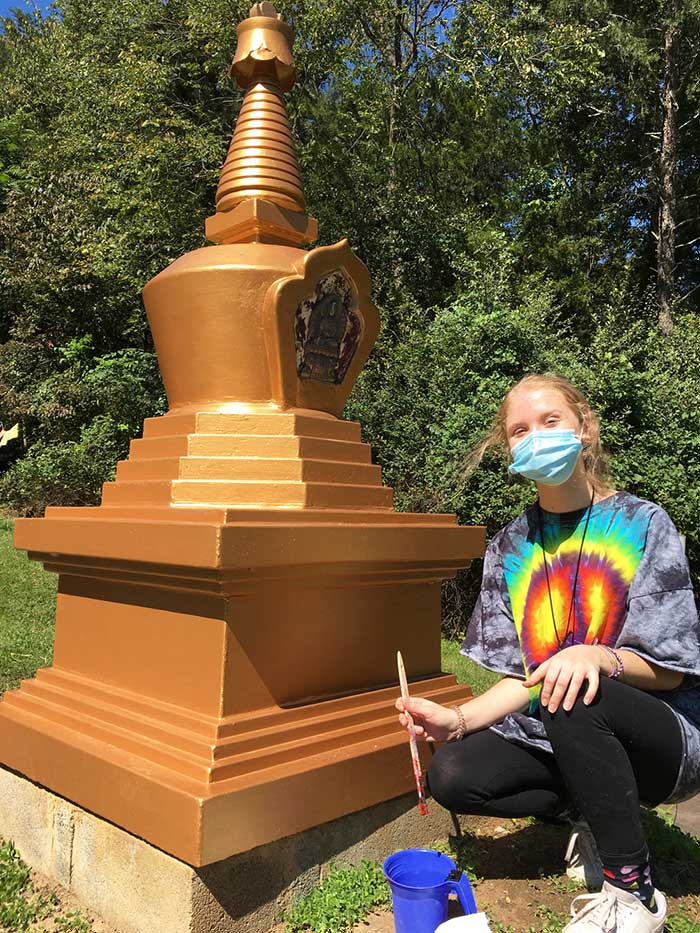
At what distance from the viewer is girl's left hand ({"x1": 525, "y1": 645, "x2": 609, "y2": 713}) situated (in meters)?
1.72

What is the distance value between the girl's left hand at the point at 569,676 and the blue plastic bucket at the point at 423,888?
51 centimetres

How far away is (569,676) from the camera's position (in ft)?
5.64

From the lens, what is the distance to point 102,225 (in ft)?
33.8

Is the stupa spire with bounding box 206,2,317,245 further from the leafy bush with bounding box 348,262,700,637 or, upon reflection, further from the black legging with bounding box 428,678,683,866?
the leafy bush with bounding box 348,262,700,637

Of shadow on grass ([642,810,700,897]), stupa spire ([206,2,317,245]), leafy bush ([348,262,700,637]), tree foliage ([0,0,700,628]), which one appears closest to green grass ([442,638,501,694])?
leafy bush ([348,262,700,637])

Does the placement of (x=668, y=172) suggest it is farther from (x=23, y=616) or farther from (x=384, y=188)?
(x=23, y=616)

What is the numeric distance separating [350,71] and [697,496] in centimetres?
827

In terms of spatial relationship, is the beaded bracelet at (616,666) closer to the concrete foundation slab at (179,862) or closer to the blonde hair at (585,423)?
the blonde hair at (585,423)

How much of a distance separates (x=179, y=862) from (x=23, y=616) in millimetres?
4092

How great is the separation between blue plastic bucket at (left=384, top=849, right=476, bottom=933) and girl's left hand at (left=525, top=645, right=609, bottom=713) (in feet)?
1.68

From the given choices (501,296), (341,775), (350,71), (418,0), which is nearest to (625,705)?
(341,775)

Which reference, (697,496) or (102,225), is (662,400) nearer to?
(697,496)

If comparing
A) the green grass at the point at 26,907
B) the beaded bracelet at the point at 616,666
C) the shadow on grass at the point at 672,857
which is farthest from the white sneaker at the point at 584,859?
the green grass at the point at 26,907

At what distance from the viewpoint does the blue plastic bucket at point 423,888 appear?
177cm
